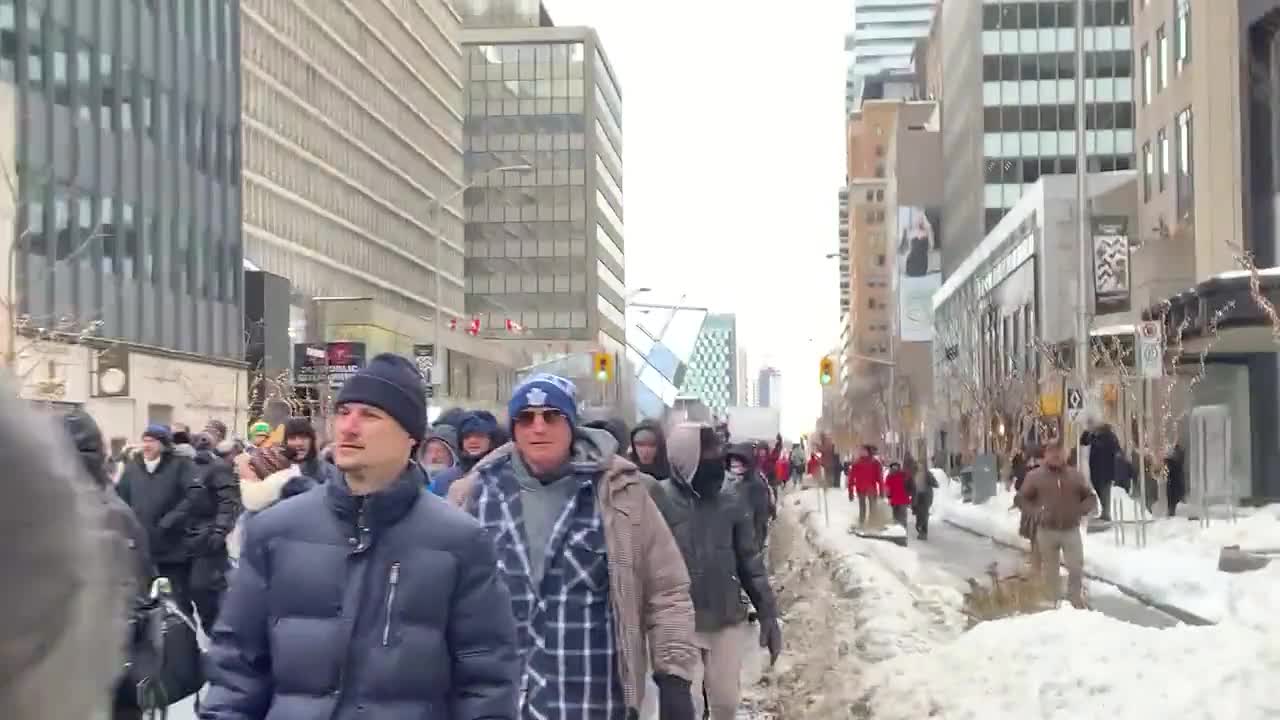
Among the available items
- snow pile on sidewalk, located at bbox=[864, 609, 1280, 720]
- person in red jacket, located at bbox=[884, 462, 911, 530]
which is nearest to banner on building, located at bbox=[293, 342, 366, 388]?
person in red jacket, located at bbox=[884, 462, 911, 530]

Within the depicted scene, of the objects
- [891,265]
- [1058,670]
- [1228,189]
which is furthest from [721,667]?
[891,265]

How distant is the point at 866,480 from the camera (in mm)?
31734

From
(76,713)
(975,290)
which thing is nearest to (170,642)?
(76,713)

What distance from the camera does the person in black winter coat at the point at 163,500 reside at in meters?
11.6

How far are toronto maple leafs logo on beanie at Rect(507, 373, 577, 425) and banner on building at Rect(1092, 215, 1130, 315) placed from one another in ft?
157

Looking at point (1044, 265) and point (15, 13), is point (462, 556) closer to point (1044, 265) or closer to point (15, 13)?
point (15, 13)

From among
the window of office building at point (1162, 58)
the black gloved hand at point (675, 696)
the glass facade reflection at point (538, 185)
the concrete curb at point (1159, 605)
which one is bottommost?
the concrete curb at point (1159, 605)

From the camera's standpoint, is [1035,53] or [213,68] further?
[1035,53]

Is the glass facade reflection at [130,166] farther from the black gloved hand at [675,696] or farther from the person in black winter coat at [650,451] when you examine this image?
the black gloved hand at [675,696]

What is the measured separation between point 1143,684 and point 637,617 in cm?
473

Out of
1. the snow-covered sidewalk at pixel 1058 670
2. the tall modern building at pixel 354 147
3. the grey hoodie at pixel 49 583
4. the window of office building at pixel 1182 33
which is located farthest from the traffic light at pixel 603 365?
the grey hoodie at pixel 49 583

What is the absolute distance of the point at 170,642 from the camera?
6.02 m

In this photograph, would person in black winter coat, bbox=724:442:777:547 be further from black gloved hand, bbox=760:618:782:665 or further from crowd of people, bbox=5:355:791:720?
crowd of people, bbox=5:355:791:720

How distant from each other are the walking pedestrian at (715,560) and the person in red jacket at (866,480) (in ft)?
74.3
